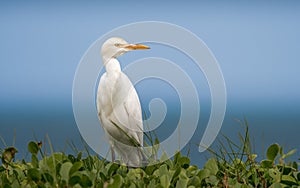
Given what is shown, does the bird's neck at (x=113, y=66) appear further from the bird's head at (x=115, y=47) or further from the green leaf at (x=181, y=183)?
the green leaf at (x=181, y=183)

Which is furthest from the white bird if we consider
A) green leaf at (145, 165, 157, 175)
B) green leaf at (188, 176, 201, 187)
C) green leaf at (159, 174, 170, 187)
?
green leaf at (159, 174, 170, 187)

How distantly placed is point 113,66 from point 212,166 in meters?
1.56

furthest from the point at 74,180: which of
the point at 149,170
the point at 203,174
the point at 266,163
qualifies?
the point at 266,163

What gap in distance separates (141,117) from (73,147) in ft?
4.30

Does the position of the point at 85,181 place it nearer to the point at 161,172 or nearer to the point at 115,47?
the point at 161,172

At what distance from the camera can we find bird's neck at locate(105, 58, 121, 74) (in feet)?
11.7

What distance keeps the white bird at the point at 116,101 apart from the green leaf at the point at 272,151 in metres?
1.38

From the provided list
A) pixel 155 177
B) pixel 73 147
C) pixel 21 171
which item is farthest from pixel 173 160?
pixel 21 171

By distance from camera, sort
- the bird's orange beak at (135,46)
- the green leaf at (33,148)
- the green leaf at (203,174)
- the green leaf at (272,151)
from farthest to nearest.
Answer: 1. the bird's orange beak at (135,46)
2. the green leaf at (33,148)
3. the green leaf at (272,151)
4. the green leaf at (203,174)

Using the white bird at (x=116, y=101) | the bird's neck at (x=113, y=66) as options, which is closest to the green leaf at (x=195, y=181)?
the white bird at (x=116, y=101)

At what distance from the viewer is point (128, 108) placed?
3.59 m

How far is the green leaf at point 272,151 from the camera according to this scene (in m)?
2.18

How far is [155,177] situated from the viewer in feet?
6.79

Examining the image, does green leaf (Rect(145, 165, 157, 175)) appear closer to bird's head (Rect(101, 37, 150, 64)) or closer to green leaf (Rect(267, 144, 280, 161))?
green leaf (Rect(267, 144, 280, 161))
